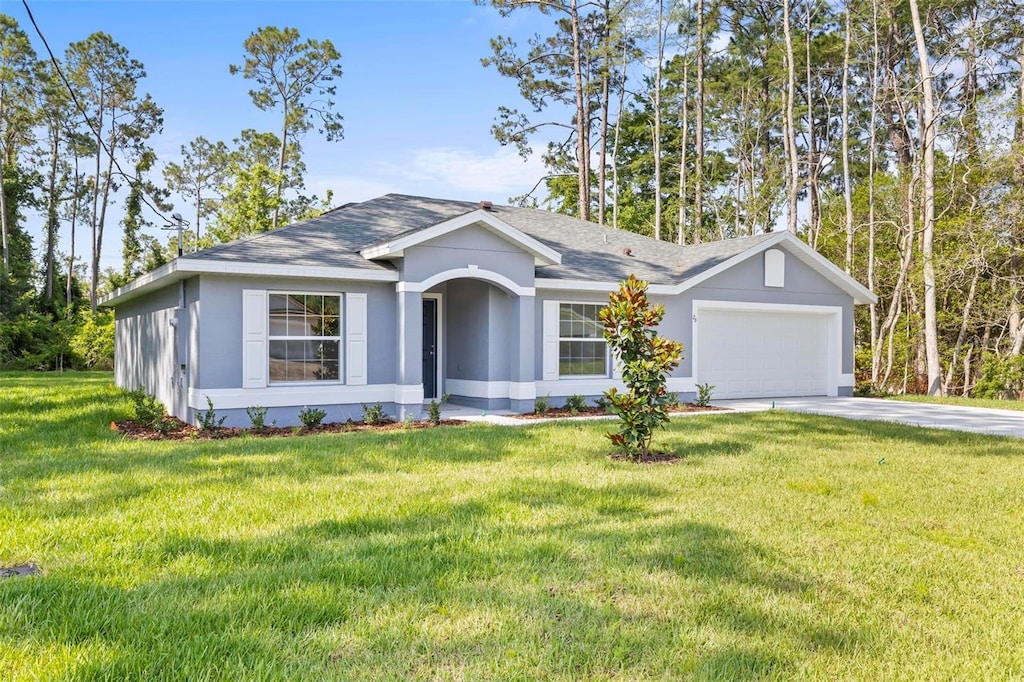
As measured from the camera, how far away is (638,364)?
744cm

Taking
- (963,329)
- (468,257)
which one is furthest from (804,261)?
(468,257)

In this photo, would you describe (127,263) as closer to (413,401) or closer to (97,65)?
(97,65)

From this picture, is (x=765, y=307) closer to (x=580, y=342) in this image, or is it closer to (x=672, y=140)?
(x=580, y=342)

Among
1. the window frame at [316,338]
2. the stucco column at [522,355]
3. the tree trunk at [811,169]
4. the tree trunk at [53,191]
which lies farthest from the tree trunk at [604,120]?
the tree trunk at [53,191]

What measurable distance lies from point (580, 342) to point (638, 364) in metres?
5.91

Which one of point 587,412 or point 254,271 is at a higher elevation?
point 254,271

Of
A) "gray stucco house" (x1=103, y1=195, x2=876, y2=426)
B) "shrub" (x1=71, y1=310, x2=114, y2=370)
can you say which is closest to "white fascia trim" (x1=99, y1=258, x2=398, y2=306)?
"gray stucco house" (x1=103, y1=195, x2=876, y2=426)

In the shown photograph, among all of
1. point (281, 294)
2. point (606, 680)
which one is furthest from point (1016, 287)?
point (606, 680)

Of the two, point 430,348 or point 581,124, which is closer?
point 430,348

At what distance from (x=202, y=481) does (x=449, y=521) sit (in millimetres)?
2732

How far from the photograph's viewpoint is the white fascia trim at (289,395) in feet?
32.6

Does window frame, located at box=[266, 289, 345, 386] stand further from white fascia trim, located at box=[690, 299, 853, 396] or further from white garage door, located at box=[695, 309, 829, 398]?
white fascia trim, located at box=[690, 299, 853, 396]

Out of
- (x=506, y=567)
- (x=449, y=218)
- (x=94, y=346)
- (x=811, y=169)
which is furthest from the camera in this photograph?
(x=811, y=169)

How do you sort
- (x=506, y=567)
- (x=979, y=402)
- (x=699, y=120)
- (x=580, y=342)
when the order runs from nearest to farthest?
1. (x=506, y=567)
2. (x=580, y=342)
3. (x=979, y=402)
4. (x=699, y=120)
